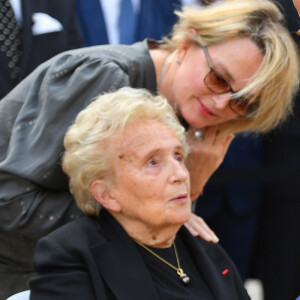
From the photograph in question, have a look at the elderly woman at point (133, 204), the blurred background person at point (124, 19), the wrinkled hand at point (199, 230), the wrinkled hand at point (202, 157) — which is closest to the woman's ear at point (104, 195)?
the elderly woman at point (133, 204)

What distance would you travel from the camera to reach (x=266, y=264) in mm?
3848

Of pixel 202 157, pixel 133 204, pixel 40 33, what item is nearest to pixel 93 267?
pixel 133 204

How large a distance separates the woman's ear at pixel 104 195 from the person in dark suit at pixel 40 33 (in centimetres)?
114

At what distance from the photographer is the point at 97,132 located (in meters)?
2.29

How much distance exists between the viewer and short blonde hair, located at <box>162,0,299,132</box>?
2.64 m

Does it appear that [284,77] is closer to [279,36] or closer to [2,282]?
[279,36]

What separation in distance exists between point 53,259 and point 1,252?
508 mm

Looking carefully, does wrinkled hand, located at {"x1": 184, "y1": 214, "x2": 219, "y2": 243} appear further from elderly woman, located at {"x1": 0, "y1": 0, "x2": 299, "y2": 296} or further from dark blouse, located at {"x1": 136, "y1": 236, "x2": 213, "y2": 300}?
dark blouse, located at {"x1": 136, "y1": 236, "x2": 213, "y2": 300}

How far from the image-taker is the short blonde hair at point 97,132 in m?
2.29

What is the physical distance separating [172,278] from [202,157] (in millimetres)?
725

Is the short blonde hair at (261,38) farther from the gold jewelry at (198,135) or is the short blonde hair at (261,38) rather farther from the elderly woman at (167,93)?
the gold jewelry at (198,135)

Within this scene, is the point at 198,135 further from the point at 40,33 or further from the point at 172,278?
the point at 40,33

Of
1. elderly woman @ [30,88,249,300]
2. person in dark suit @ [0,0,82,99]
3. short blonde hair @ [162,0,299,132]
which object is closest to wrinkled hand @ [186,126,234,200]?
short blonde hair @ [162,0,299,132]

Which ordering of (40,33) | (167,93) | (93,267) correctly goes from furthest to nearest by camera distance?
(40,33) < (167,93) < (93,267)
